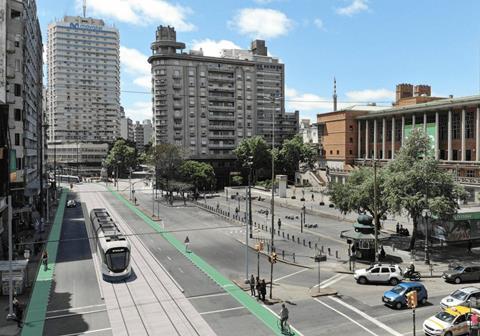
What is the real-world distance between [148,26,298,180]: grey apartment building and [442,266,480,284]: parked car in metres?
91.9

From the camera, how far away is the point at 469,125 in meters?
77.5

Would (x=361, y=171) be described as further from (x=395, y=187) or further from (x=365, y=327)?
(x=365, y=327)

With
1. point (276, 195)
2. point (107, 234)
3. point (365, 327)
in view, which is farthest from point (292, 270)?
point (276, 195)

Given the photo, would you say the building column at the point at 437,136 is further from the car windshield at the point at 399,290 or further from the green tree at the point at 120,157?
the green tree at the point at 120,157

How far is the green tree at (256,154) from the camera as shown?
4542 inches

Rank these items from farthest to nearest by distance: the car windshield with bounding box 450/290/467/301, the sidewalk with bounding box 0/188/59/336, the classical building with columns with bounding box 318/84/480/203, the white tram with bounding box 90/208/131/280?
1. the classical building with columns with bounding box 318/84/480/203
2. the white tram with bounding box 90/208/131/280
3. the car windshield with bounding box 450/290/467/301
4. the sidewalk with bounding box 0/188/59/336

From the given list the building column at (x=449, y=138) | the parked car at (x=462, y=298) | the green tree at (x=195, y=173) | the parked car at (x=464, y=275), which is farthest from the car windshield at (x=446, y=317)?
the green tree at (x=195, y=173)

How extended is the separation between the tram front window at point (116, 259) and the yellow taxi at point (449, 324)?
21.3 metres

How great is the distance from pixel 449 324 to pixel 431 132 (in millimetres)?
70950

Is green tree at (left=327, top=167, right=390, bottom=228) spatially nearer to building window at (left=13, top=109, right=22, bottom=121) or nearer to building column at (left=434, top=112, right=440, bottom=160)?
building window at (left=13, top=109, right=22, bottom=121)

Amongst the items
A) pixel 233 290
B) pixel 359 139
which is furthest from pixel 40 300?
pixel 359 139

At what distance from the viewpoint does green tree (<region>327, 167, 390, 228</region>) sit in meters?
43.9

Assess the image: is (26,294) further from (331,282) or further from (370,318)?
(370,318)

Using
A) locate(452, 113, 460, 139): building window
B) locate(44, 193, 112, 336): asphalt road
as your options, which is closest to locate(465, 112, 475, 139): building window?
locate(452, 113, 460, 139): building window
